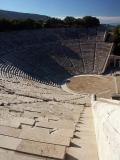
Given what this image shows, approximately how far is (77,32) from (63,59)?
13512mm

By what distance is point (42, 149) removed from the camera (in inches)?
225

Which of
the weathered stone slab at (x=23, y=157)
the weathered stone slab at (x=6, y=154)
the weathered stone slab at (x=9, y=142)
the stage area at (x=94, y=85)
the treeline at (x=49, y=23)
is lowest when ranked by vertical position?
the stage area at (x=94, y=85)

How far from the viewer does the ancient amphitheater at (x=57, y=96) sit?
5.67 metres

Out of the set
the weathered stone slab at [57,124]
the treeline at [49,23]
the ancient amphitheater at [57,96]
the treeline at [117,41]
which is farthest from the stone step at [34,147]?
the treeline at [117,41]

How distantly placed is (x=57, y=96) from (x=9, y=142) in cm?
1364

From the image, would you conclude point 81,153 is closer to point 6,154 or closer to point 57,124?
point 6,154

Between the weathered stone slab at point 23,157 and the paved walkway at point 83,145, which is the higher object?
the weathered stone slab at point 23,157

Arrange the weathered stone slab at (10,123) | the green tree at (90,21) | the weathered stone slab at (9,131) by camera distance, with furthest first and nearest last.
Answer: the green tree at (90,21) < the weathered stone slab at (10,123) < the weathered stone slab at (9,131)

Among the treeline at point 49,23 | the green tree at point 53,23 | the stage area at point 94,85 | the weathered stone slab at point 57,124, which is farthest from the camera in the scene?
the green tree at point 53,23

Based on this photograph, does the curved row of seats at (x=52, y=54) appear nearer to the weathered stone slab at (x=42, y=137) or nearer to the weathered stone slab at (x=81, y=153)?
the weathered stone slab at (x=42, y=137)

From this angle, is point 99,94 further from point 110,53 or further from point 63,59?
point 110,53

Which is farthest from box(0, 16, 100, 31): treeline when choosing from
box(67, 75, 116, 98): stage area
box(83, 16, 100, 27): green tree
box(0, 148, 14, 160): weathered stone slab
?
box(0, 148, 14, 160): weathered stone slab

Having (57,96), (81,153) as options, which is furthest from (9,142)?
(57,96)

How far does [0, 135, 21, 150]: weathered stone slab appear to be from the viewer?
5.82m
